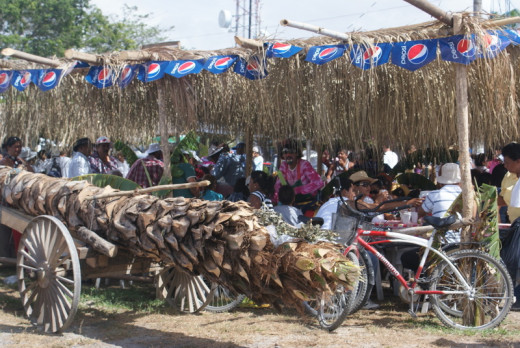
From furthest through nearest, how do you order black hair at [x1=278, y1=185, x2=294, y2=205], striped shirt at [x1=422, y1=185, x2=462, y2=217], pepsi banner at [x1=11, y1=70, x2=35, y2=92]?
pepsi banner at [x1=11, y1=70, x2=35, y2=92] < black hair at [x1=278, y1=185, x2=294, y2=205] < striped shirt at [x1=422, y1=185, x2=462, y2=217]

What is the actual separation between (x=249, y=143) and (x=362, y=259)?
5.17 m

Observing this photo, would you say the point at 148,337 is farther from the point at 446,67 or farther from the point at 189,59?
the point at 446,67

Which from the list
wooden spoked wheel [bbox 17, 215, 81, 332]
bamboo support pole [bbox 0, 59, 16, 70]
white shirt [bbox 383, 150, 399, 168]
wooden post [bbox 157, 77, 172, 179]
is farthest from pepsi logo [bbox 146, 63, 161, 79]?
white shirt [bbox 383, 150, 399, 168]

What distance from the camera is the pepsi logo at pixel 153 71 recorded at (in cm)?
701

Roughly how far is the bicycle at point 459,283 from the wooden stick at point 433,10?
1770 mm

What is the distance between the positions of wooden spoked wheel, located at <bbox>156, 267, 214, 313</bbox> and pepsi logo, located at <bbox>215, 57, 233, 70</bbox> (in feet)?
7.71

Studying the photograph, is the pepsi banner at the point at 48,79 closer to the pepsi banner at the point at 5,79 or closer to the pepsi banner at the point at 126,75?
the pepsi banner at the point at 126,75

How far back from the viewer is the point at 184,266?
14.6 feet

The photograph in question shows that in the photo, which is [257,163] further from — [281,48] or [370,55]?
[370,55]

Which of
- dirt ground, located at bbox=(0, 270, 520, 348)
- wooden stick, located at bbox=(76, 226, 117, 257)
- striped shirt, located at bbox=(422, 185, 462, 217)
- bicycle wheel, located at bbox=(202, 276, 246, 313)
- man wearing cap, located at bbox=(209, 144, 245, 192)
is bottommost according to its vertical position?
dirt ground, located at bbox=(0, 270, 520, 348)

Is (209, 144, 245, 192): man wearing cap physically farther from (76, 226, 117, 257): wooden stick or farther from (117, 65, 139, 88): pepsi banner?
(76, 226, 117, 257): wooden stick

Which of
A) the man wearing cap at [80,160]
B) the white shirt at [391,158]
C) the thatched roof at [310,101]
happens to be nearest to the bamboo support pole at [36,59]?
the thatched roof at [310,101]

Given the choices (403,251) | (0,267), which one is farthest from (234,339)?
(0,267)

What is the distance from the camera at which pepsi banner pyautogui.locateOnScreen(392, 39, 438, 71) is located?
5.37 metres
